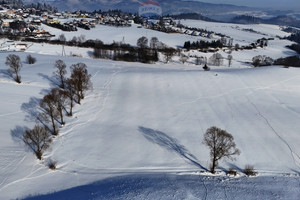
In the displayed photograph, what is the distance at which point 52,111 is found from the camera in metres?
25.6

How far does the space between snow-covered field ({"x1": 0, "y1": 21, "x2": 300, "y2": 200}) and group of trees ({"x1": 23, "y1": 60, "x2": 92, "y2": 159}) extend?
1068mm

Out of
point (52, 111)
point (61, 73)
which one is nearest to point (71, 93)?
point (52, 111)

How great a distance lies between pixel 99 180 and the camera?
17.9 m

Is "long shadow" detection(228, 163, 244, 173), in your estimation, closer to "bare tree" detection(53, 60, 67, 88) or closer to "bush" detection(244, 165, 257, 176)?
"bush" detection(244, 165, 257, 176)

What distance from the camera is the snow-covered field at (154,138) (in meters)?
16.8

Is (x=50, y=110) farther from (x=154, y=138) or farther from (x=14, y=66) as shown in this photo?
(x=14, y=66)

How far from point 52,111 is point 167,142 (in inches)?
568

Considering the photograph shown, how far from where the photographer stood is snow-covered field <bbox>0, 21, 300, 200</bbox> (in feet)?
55.0

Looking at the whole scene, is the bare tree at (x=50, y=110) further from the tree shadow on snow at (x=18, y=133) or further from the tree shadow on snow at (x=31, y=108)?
the tree shadow on snow at (x=18, y=133)

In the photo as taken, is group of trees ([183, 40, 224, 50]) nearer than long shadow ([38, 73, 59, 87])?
No

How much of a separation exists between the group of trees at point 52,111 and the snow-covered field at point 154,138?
3.50 feet

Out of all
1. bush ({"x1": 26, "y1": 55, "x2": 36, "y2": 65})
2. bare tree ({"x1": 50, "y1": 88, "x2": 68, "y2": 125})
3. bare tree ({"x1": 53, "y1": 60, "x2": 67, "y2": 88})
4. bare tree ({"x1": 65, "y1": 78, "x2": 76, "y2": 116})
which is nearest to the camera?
bare tree ({"x1": 50, "y1": 88, "x2": 68, "y2": 125})

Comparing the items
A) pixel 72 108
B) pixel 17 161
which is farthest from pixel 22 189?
pixel 72 108

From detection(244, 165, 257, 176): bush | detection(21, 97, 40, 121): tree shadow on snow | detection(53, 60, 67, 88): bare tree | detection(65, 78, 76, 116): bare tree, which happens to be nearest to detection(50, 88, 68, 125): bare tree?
detection(65, 78, 76, 116): bare tree
